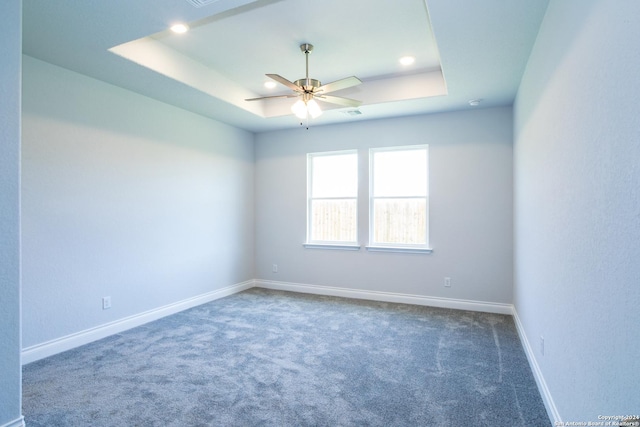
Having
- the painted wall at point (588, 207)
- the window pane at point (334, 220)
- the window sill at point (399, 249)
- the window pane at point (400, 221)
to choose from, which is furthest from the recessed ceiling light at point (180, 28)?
the window sill at point (399, 249)

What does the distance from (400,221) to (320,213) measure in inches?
51.4

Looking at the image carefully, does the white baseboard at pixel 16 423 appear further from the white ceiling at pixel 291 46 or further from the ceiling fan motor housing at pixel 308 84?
the ceiling fan motor housing at pixel 308 84

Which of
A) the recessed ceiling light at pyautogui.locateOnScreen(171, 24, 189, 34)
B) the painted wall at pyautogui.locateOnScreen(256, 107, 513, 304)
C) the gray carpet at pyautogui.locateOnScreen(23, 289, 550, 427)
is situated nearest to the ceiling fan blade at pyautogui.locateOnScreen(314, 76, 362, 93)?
the recessed ceiling light at pyautogui.locateOnScreen(171, 24, 189, 34)

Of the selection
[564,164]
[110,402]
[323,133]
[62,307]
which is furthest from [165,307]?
[564,164]

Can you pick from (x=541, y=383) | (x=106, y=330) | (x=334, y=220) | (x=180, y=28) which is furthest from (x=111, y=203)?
(x=541, y=383)

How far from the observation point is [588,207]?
5.10ft

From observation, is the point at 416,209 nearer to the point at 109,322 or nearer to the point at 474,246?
the point at 474,246

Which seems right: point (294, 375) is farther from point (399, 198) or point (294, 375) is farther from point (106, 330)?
point (399, 198)

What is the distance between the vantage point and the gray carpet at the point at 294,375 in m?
2.26

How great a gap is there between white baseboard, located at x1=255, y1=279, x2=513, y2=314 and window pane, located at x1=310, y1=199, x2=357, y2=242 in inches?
31.1

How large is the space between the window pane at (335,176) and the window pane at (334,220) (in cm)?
14

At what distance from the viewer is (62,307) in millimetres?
3340

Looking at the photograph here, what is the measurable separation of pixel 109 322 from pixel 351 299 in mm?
3099

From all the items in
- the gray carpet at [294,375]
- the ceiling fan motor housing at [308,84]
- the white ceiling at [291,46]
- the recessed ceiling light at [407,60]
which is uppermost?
the recessed ceiling light at [407,60]
